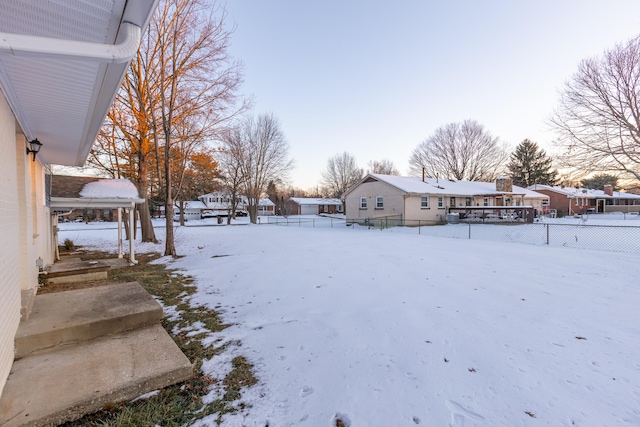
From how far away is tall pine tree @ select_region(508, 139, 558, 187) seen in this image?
4616 centimetres

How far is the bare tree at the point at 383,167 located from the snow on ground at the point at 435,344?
4945 cm

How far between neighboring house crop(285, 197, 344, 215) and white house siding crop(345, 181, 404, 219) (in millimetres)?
23966

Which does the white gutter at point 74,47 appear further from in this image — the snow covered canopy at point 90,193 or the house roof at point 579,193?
the house roof at point 579,193

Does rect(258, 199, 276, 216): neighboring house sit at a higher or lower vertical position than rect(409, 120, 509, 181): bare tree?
lower

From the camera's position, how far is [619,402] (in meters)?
2.31

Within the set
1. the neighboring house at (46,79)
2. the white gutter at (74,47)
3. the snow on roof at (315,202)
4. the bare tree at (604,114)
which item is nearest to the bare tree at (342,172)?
the snow on roof at (315,202)

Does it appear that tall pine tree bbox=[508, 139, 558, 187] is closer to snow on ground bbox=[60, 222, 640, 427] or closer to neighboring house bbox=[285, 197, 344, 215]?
neighboring house bbox=[285, 197, 344, 215]

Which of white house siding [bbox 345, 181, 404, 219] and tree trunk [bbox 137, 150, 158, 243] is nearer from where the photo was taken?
tree trunk [bbox 137, 150, 158, 243]

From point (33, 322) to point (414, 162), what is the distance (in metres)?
44.7

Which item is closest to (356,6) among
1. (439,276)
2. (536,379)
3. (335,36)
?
(335,36)

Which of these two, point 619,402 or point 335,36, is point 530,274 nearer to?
point 619,402

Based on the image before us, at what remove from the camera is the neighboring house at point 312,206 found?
171 feet

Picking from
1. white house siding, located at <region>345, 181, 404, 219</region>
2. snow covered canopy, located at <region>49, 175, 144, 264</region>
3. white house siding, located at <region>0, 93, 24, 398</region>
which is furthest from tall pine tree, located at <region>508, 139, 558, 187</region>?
white house siding, located at <region>0, 93, 24, 398</region>

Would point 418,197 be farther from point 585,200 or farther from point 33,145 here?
point 585,200
